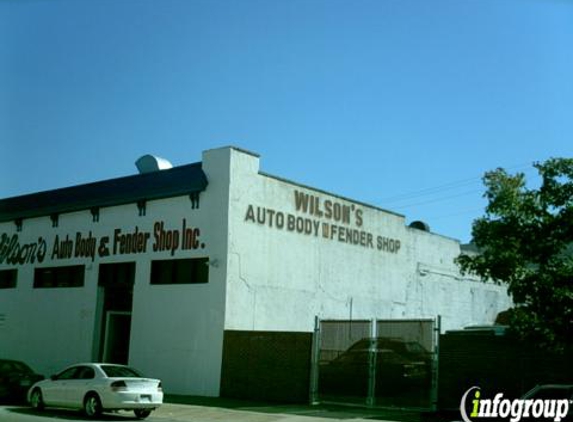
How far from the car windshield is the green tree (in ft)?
29.3

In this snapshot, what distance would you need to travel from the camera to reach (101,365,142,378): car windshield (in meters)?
18.6

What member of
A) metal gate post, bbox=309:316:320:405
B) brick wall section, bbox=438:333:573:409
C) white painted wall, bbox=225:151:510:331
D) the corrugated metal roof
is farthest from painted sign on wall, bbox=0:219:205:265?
brick wall section, bbox=438:333:573:409

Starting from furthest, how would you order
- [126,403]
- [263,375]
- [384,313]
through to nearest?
[384,313] → [263,375] → [126,403]

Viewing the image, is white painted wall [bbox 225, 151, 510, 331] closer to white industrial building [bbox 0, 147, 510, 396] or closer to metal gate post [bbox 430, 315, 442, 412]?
white industrial building [bbox 0, 147, 510, 396]

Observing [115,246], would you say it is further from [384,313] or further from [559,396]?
[559,396]

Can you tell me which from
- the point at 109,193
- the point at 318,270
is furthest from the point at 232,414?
the point at 109,193

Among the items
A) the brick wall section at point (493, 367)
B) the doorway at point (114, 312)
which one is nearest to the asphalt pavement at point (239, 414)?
the brick wall section at point (493, 367)

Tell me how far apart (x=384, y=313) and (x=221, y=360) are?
9278 millimetres

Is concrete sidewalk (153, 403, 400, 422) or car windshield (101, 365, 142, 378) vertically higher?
car windshield (101, 365, 142, 378)

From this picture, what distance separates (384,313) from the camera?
31.0 metres

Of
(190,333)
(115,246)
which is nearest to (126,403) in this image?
A: (190,333)

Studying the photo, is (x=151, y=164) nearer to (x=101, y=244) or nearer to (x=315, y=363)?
(x=101, y=244)

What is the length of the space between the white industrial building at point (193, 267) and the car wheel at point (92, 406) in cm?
623

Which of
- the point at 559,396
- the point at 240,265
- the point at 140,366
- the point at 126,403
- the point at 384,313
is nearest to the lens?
the point at 559,396
